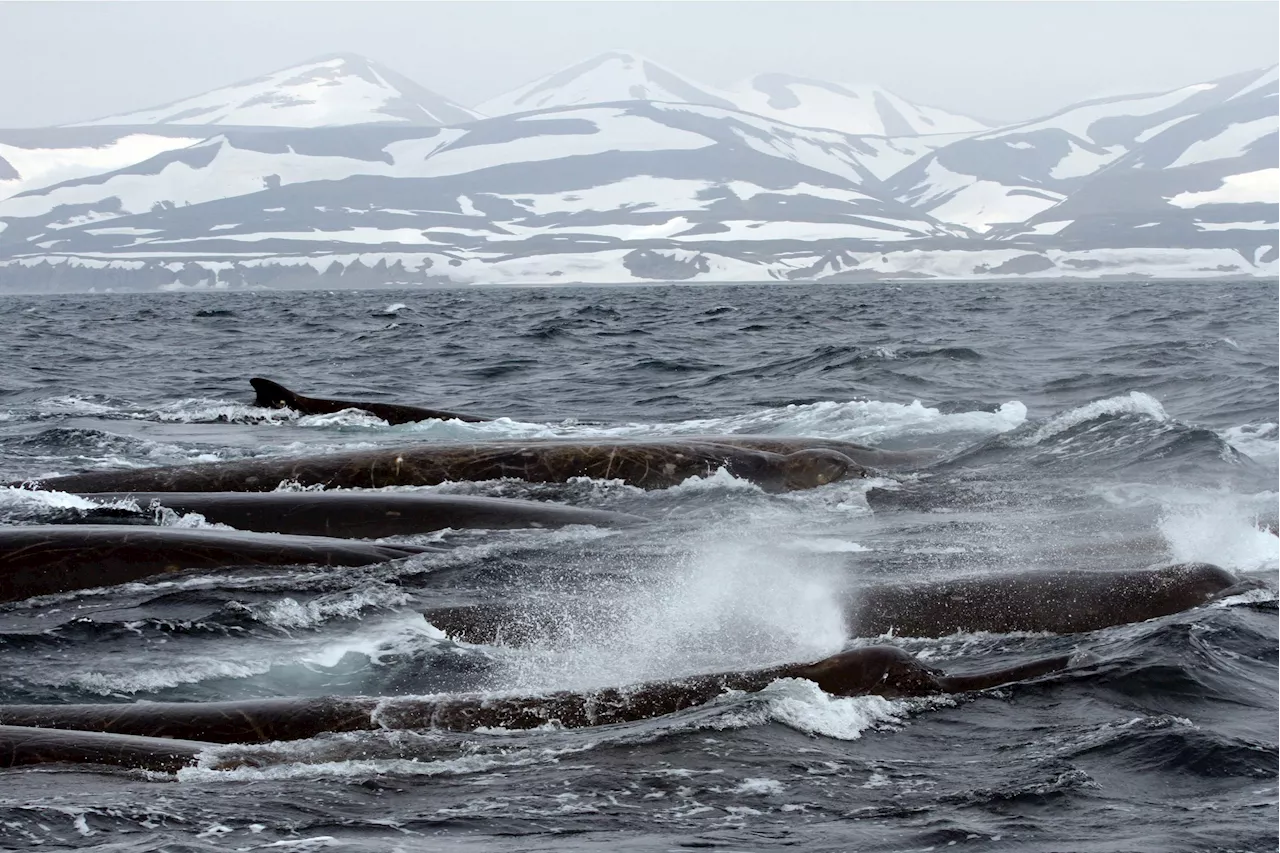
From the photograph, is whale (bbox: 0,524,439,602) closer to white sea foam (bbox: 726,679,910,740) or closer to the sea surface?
the sea surface

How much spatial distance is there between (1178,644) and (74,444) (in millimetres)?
14770

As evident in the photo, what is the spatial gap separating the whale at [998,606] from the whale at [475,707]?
119 centimetres

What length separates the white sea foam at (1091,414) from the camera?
1711 centimetres

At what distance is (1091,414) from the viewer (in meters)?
18.2

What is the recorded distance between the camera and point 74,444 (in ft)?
59.6

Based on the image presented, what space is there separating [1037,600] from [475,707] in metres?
3.86

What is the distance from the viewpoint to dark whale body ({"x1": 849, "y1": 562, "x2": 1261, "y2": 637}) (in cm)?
841

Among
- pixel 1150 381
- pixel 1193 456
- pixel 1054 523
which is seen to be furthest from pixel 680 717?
pixel 1150 381

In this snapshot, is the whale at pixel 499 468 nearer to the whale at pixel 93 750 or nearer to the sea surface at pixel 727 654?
the sea surface at pixel 727 654

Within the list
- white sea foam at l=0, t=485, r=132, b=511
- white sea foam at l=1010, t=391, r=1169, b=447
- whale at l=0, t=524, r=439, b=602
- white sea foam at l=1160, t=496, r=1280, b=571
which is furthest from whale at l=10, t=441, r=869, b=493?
white sea foam at l=1160, t=496, r=1280, b=571

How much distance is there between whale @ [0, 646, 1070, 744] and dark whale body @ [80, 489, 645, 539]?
15.8 feet

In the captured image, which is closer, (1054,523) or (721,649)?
(721,649)

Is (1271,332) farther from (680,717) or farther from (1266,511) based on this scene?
(680,717)

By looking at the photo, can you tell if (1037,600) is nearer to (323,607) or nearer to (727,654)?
(727,654)
